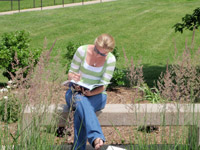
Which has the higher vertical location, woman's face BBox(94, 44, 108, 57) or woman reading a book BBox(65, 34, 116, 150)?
woman's face BBox(94, 44, 108, 57)

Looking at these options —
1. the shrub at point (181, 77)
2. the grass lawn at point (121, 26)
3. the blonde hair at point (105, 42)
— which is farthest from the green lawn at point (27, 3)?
the shrub at point (181, 77)

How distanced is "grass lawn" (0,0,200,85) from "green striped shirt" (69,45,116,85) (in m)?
4.56

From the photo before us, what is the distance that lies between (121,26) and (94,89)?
44.3ft

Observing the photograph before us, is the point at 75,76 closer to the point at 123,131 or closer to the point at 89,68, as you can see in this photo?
the point at 89,68

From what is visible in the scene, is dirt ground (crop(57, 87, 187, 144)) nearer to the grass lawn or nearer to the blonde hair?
the blonde hair

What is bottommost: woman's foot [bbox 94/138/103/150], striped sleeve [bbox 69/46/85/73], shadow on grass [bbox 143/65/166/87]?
shadow on grass [bbox 143/65/166/87]

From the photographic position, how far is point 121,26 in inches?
659

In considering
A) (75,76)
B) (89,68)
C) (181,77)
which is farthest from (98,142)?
(181,77)

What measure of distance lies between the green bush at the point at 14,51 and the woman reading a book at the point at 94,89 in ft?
9.40

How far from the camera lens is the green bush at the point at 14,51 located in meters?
6.34

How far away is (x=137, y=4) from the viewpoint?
23797 millimetres

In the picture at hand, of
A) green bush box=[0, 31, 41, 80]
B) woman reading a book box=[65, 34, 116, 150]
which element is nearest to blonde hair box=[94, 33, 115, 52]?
woman reading a book box=[65, 34, 116, 150]

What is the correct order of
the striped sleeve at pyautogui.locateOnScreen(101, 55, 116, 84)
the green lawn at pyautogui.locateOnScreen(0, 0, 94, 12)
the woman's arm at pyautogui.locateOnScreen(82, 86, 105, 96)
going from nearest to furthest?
the woman's arm at pyautogui.locateOnScreen(82, 86, 105, 96)
the striped sleeve at pyautogui.locateOnScreen(101, 55, 116, 84)
the green lawn at pyautogui.locateOnScreen(0, 0, 94, 12)

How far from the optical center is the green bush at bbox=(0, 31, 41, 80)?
20.8 feet
